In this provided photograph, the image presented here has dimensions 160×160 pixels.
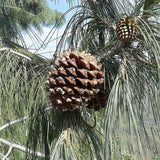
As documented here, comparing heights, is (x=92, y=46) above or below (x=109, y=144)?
above

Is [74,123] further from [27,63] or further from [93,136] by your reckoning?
[27,63]

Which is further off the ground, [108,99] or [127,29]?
[127,29]

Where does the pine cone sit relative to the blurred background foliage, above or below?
above

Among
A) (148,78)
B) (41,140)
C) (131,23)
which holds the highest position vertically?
(131,23)

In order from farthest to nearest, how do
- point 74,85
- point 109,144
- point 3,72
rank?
point 3,72, point 74,85, point 109,144

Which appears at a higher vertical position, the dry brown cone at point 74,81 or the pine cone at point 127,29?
the pine cone at point 127,29

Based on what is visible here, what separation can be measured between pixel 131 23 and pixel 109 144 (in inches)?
8.4

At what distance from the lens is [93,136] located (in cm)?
51

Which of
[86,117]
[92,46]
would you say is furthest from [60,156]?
[92,46]

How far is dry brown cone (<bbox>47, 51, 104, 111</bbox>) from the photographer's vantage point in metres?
0.45

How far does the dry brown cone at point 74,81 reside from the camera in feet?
1.47

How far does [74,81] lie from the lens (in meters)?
0.46

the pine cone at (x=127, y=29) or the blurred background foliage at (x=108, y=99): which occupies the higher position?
the pine cone at (x=127, y=29)

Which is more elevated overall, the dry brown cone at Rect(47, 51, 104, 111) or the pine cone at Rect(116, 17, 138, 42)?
the pine cone at Rect(116, 17, 138, 42)
